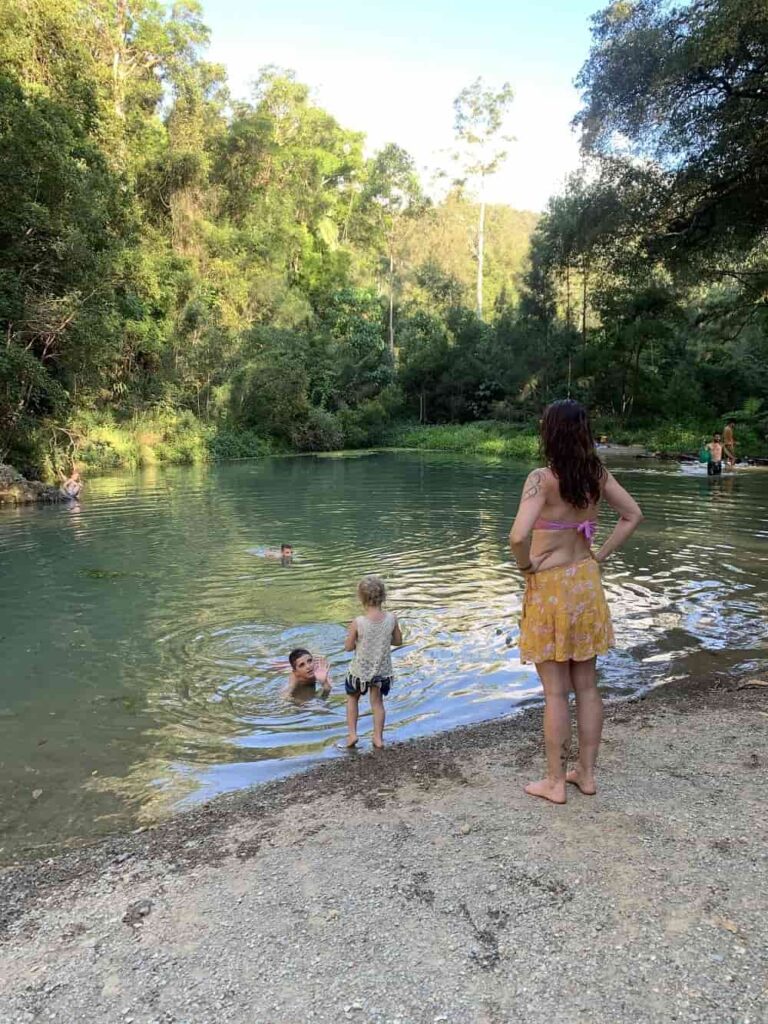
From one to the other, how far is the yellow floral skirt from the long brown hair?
1.15ft

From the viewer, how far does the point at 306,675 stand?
256 inches

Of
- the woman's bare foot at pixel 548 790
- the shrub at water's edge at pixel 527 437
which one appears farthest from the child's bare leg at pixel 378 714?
the shrub at water's edge at pixel 527 437

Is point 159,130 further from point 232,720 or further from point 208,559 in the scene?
point 232,720

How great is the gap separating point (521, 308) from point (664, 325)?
31.6 ft

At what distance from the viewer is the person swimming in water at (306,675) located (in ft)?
21.2

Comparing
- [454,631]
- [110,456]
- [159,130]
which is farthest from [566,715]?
[159,130]

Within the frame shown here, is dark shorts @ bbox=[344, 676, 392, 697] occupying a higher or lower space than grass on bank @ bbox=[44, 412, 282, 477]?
lower

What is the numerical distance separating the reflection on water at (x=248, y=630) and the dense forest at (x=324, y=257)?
683 centimetres

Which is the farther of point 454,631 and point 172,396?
point 172,396

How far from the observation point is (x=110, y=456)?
3111 cm

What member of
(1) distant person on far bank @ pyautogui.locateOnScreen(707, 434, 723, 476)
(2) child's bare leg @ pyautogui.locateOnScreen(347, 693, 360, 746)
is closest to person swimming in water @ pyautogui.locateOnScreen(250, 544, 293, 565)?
(2) child's bare leg @ pyautogui.locateOnScreen(347, 693, 360, 746)

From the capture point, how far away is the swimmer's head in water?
6477mm

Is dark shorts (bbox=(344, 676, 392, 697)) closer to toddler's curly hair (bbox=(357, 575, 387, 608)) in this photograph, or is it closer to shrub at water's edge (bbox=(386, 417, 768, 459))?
toddler's curly hair (bbox=(357, 575, 387, 608))

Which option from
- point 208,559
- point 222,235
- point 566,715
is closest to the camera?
point 566,715
